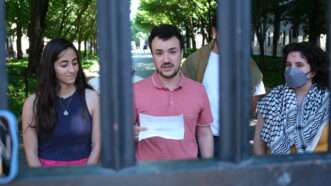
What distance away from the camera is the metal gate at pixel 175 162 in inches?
54.1

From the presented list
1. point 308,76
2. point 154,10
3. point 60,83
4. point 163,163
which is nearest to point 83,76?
point 60,83

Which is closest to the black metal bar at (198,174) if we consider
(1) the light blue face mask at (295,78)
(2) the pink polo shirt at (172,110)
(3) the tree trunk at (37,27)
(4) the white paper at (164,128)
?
(4) the white paper at (164,128)

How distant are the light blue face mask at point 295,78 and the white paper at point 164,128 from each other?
851 millimetres

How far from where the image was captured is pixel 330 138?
4.92 ft

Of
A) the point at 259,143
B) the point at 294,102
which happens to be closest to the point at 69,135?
the point at 259,143

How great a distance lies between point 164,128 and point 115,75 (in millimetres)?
988

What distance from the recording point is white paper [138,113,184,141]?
234 centimetres

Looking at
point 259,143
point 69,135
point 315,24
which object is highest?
point 315,24

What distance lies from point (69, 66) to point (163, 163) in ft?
5.60

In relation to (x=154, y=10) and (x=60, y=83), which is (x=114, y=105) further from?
(x=154, y=10)

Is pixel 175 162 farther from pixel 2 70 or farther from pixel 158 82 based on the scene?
pixel 158 82

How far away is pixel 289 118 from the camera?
9.80ft

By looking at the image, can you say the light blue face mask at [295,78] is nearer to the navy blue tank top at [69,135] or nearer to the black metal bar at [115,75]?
the navy blue tank top at [69,135]

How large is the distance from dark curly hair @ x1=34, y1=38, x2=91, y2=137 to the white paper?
2.24 ft
